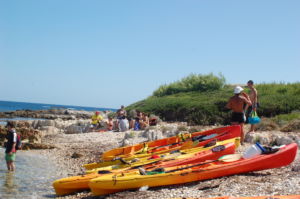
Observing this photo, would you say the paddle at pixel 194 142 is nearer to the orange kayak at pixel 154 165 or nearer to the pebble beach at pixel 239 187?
the orange kayak at pixel 154 165

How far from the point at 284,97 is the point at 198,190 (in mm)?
14824

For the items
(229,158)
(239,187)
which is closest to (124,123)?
(229,158)

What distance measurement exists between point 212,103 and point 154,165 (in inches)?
518

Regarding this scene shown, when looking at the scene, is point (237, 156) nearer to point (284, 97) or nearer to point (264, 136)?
point (264, 136)

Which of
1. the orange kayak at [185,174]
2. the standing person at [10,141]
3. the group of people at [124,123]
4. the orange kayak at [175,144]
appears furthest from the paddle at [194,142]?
the group of people at [124,123]

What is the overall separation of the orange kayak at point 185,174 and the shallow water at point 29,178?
6.07ft

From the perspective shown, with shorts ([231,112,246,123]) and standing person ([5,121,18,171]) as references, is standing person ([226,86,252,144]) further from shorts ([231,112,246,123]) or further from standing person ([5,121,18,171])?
standing person ([5,121,18,171])

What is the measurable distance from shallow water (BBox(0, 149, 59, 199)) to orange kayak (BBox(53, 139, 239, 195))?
42 cm

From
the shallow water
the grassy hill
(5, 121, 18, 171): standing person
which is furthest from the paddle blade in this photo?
the grassy hill

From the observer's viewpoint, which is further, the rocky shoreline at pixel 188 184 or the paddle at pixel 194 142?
the paddle at pixel 194 142

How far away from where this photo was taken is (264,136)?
11961 millimetres

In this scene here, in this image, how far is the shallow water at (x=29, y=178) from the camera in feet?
29.5

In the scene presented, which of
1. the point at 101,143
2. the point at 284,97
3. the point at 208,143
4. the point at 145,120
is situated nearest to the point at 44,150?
the point at 101,143

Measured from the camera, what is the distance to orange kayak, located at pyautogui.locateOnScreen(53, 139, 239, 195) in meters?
8.70
